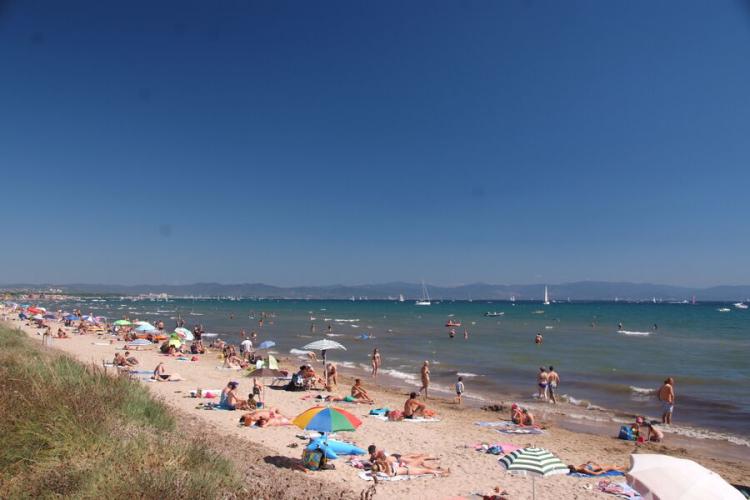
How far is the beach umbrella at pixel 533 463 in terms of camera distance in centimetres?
762

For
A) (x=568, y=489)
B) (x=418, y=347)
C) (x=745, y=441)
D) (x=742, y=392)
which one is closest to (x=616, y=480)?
(x=568, y=489)

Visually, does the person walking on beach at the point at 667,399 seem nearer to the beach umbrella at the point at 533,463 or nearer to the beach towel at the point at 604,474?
the beach towel at the point at 604,474

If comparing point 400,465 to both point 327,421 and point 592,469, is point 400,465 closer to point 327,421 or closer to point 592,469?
point 327,421

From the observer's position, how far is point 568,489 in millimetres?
9609

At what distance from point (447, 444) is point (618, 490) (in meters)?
4.09

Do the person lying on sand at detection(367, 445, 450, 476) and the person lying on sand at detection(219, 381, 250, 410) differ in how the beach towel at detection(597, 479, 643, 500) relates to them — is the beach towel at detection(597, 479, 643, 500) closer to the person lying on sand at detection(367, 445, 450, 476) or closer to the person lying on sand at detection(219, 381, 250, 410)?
the person lying on sand at detection(367, 445, 450, 476)

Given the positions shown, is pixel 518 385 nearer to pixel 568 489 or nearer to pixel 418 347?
pixel 568 489

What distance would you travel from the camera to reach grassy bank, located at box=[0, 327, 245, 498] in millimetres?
4727

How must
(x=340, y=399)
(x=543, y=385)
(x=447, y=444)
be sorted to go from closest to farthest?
(x=447, y=444) < (x=340, y=399) < (x=543, y=385)

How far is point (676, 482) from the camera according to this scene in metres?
5.81

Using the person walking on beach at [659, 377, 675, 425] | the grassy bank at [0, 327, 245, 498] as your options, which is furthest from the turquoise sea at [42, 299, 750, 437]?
the grassy bank at [0, 327, 245, 498]

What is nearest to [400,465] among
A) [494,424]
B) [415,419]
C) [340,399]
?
[415,419]

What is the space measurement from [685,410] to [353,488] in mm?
15015

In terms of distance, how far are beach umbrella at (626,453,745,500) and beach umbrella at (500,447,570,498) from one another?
1.51 m
